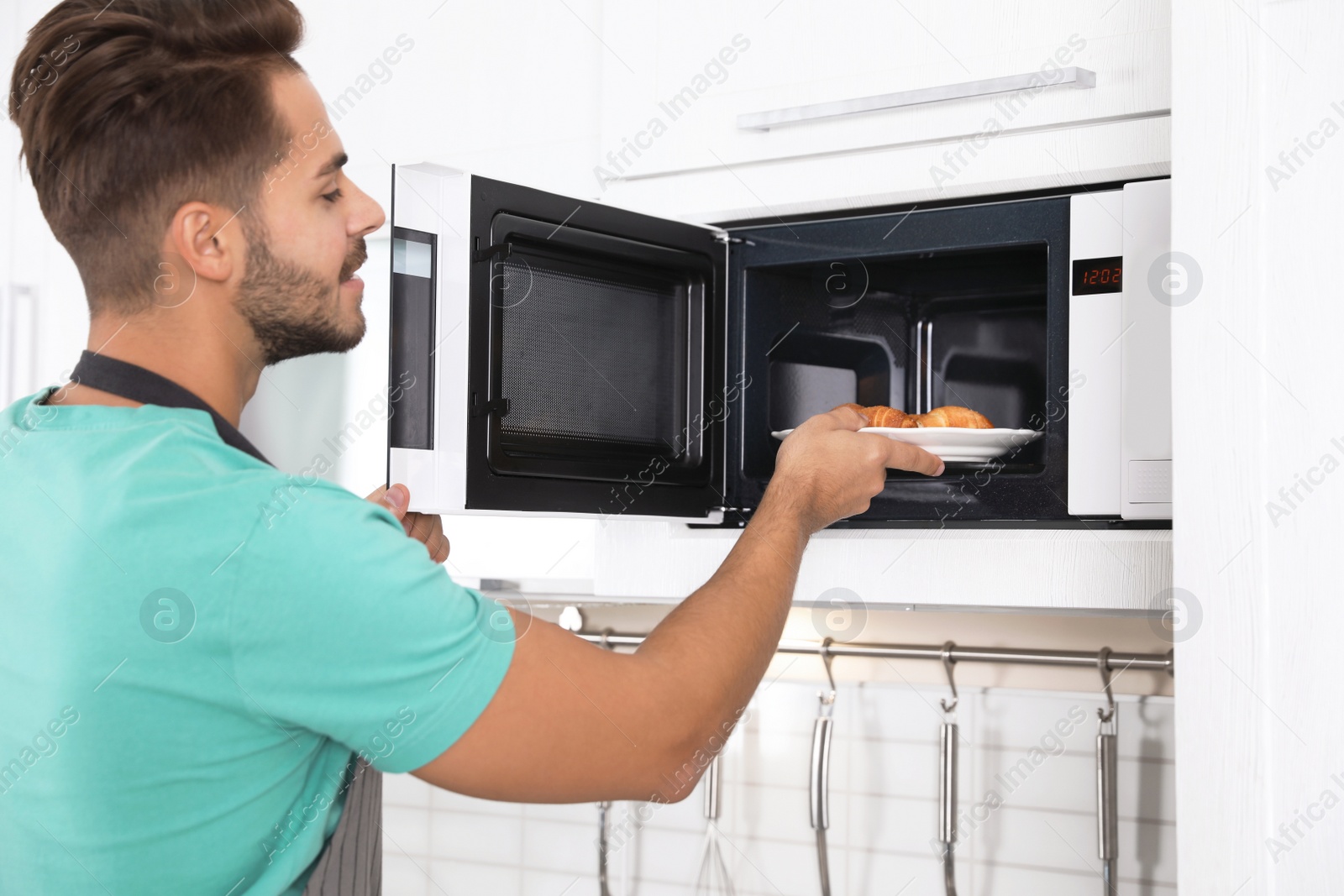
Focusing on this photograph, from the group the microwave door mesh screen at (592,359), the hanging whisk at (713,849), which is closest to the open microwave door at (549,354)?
the microwave door mesh screen at (592,359)

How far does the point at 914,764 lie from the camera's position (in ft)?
4.67

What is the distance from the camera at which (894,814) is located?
143cm

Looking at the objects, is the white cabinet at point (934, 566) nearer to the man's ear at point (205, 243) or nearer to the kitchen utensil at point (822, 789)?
the kitchen utensil at point (822, 789)

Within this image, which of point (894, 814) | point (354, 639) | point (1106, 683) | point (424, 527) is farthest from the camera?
point (894, 814)

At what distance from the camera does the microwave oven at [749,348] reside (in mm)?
878

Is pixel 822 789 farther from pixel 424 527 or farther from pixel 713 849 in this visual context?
pixel 424 527

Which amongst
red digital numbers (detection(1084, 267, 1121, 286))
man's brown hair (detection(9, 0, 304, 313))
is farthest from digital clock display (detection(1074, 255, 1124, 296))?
man's brown hair (detection(9, 0, 304, 313))

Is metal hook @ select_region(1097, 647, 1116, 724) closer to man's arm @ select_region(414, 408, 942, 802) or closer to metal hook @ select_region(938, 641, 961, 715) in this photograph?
metal hook @ select_region(938, 641, 961, 715)

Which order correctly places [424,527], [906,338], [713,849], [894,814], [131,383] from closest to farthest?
1. [131,383]
2. [424,527]
3. [906,338]
4. [894,814]
5. [713,849]

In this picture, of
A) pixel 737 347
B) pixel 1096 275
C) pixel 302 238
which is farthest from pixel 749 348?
pixel 302 238

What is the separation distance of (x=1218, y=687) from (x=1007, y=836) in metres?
0.65

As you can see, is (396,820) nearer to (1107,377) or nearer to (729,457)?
(729,457)

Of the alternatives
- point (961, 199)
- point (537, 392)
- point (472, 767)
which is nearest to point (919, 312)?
point (961, 199)

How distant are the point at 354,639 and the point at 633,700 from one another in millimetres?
162
